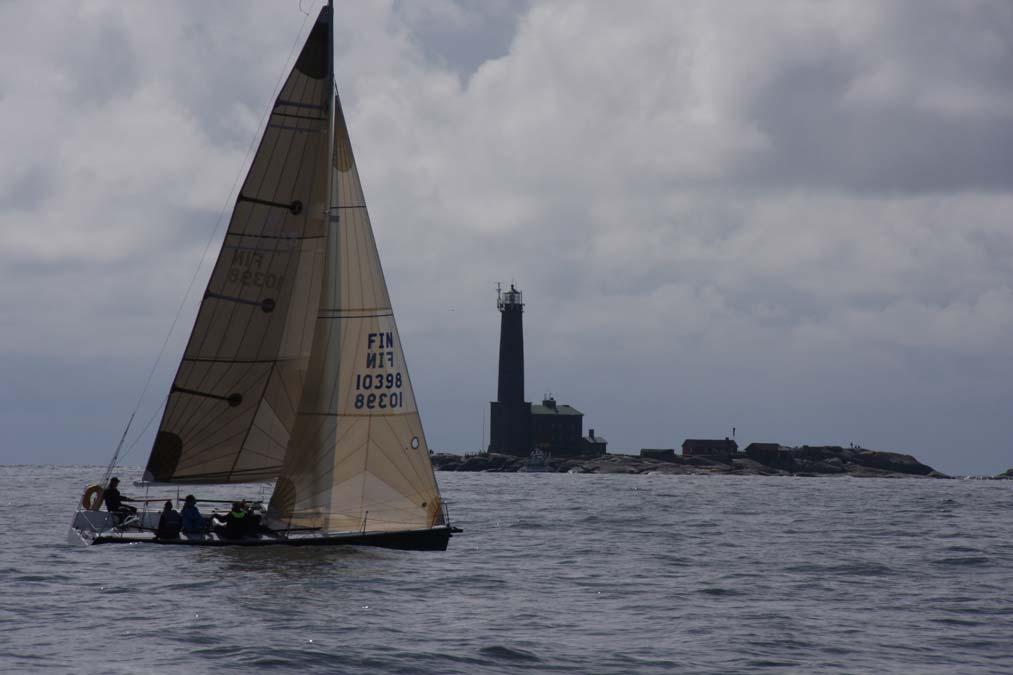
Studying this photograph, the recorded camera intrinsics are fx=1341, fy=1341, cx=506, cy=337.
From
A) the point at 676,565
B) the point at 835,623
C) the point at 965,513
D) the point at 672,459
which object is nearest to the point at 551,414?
the point at 672,459

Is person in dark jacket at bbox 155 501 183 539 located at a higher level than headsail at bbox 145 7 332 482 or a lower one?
lower

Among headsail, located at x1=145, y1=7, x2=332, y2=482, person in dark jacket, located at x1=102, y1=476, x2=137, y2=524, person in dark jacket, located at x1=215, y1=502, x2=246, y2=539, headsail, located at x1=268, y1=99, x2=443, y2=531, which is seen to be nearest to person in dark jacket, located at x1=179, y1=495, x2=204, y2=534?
person in dark jacket, located at x1=215, y1=502, x2=246, y2=539

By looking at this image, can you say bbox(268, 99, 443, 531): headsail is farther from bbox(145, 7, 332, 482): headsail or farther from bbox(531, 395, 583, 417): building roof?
bbox(531, 395, 583, 417): building roof

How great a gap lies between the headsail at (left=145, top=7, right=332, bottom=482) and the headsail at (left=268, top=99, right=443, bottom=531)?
0.49 metres

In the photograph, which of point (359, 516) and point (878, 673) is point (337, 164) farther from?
point (878, 673)

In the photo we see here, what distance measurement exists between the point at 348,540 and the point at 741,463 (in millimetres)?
136357

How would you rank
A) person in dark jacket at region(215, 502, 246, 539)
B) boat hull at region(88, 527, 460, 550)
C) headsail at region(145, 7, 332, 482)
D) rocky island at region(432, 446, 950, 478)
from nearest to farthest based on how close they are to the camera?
boat hull at region(88, 527, 460, 550), person in dark jacket at region(215, 502, 246, 539), headsail at region(145, 7, 332, 482), rocky island at region(432, 446, 950, 478)

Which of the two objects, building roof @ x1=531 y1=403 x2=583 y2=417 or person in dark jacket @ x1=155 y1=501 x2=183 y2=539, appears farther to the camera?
building roof @ x1=531 y1=403 x2=583 y2=417

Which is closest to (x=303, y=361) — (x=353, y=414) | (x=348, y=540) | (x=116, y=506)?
(x=353, y=414)

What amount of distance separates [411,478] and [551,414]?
12666 cm

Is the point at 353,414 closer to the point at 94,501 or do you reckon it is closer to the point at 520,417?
the point at 94,501

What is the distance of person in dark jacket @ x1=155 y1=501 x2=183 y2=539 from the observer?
29547mm

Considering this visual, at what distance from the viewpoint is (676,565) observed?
32.9 meters

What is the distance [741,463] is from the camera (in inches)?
6339
